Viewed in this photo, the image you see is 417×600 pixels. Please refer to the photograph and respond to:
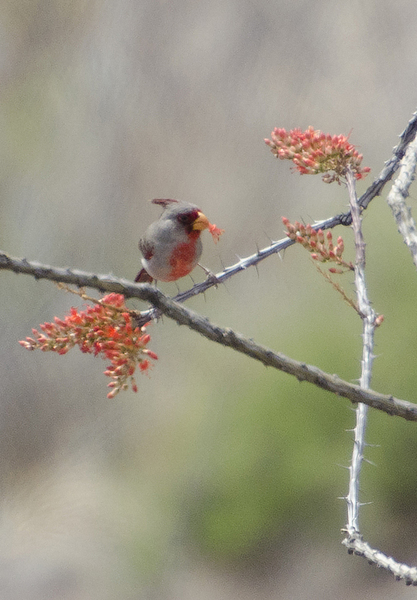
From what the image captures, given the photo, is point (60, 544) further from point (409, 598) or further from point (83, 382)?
point (409, 598)

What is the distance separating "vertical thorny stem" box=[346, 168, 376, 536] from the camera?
1.61m

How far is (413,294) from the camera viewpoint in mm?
5531

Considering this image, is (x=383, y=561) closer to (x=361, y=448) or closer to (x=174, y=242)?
(x=361, y=448)

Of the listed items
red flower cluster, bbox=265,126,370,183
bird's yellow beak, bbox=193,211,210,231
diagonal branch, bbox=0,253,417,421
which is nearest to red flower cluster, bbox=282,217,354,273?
red flower cluster, bbox=265,126,370,183

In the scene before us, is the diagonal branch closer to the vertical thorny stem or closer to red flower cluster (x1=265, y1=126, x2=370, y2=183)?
the vertical thorny stem

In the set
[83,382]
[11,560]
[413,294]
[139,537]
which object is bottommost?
[11,560]

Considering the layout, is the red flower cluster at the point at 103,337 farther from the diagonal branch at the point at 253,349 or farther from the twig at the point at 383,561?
the twig at the point at 383,561

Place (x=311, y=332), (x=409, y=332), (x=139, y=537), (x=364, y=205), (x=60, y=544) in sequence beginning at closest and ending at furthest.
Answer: (x=364, y=205) < (x=409, y=332) < (x=311, y=332) < (x=139, y=537) < (x=60, y=544)

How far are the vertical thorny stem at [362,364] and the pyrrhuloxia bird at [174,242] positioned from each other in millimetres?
532

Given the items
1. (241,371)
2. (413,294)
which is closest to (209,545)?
(241,371)

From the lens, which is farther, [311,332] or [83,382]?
[83,382]

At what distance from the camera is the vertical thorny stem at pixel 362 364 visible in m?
1.61

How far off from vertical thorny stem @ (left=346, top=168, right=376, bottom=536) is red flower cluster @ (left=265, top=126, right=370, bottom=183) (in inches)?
2.1

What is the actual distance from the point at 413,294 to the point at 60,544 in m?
4.40
